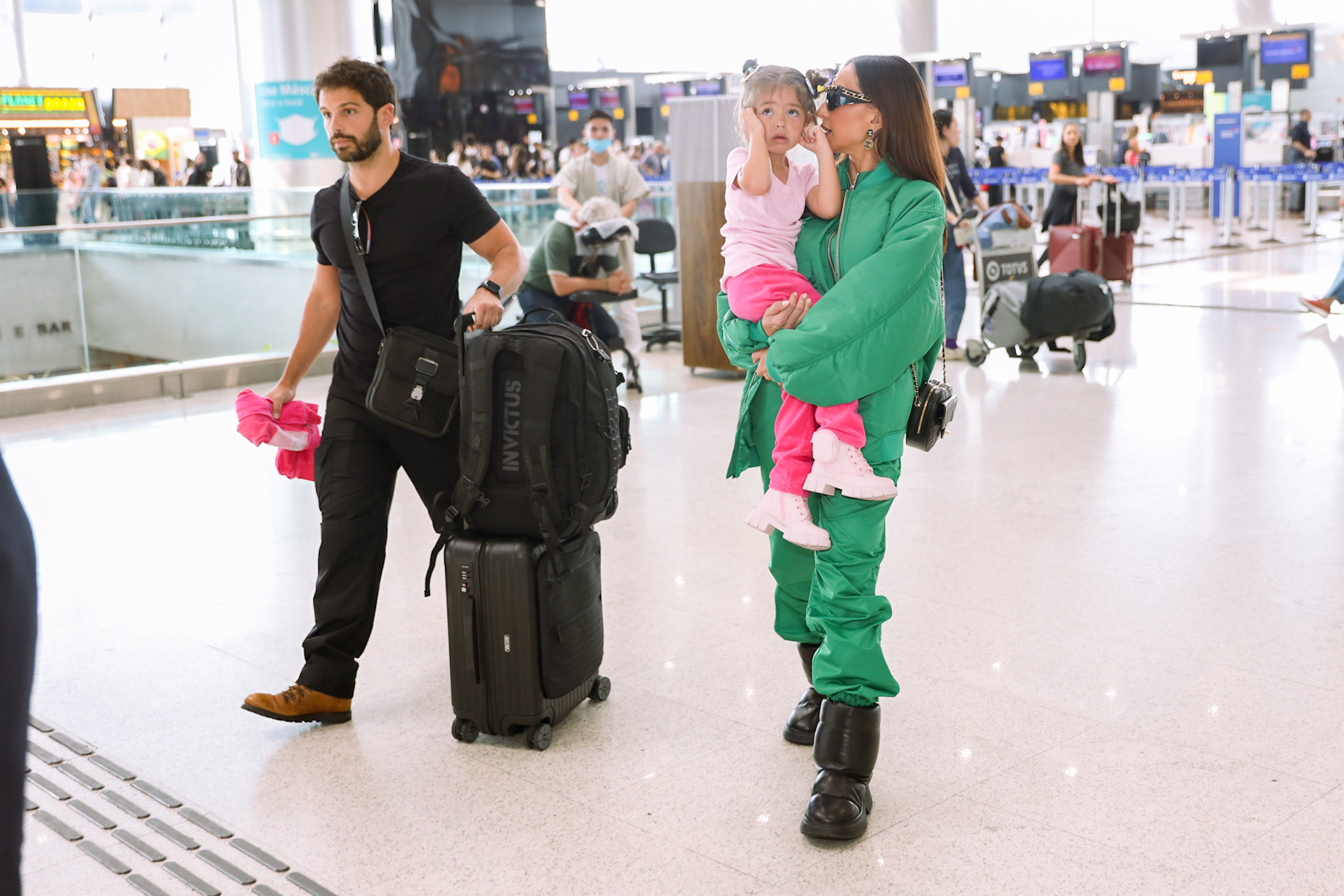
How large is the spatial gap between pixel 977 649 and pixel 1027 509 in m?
1.51

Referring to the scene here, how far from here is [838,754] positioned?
97.2 inches

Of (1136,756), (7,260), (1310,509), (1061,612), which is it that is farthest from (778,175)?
(7,260)

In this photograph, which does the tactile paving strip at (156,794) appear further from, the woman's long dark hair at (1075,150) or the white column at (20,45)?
the white column at (20,45)

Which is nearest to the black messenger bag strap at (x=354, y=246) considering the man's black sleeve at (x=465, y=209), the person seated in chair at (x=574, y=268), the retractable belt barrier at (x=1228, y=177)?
the man's black sleeve at (x=465, y=209)

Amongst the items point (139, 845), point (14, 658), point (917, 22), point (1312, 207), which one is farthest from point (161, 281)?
point (1312, 207)

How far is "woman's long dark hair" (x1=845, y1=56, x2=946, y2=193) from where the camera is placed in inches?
92.0

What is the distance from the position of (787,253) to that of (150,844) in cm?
165

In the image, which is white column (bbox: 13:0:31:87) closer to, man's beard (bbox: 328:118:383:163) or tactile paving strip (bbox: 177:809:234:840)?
man's beard (bbox: 328:118:383:163)

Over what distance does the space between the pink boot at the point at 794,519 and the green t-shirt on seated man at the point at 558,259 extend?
490cm

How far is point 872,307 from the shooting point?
2287 mm

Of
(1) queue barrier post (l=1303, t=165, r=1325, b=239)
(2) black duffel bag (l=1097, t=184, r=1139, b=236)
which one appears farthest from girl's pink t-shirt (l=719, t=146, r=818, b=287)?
(1) queue barrier post (l=1303, t=165, r=1325, b=239)

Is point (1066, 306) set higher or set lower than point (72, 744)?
higher

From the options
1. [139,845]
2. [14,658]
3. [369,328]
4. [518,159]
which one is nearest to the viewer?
[14,658]

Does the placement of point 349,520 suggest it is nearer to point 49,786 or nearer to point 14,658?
point 49,786
